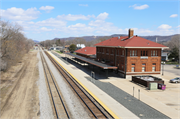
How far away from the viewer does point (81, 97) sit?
21047 mm

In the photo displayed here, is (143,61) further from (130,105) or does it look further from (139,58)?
(130,105)

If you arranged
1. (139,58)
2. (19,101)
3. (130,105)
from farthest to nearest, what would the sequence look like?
(139,58)
(19,101)
(130,105)

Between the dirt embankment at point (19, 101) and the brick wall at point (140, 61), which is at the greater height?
the brick wall at point (140, 61)

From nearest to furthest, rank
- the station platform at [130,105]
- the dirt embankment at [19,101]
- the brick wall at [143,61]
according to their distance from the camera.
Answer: the station platform at [130,105]
the dirt embankment at [19,101]
the brick wall at [143,61]

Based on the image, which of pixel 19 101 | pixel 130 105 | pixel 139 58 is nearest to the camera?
pixel 130 105

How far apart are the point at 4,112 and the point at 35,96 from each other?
5304 millimetres

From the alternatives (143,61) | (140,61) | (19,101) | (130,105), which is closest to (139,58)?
(140,61)

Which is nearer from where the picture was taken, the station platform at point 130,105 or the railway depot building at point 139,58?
the station platform at point 130,105

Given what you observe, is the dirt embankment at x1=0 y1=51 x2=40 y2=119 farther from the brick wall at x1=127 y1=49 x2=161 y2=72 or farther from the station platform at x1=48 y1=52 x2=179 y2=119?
the brick wall at x1=127 y1=49 x2=161 y2=72

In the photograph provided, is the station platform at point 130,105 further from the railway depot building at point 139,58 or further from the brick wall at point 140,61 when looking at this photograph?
the brick wall at point 140,61

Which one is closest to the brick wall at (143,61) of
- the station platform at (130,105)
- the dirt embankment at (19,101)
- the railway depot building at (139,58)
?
the railway depot building at (139,58)

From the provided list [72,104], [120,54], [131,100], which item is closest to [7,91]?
[72,104]

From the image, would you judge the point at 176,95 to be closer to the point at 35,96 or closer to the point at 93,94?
the point at 93,94

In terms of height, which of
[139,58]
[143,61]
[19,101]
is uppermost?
[139,58]
